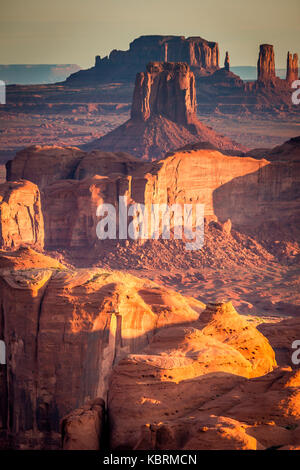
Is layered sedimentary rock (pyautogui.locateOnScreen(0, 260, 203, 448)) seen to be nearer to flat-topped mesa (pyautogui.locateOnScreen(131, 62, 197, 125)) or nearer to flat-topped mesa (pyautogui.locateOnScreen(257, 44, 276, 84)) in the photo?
flat-topped mesa (pyautogui.locateOnScreen(131, 62, 197, 125))

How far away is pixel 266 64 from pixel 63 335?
447 feet

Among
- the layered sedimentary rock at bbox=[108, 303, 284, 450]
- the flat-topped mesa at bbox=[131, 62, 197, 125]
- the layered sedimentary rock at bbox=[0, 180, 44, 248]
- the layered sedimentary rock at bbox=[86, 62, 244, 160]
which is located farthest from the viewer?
the layered sedimentary rock at bbox=[86, 62, 244, 160]

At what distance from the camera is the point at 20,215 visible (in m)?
50.6

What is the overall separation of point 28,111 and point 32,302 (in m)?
138

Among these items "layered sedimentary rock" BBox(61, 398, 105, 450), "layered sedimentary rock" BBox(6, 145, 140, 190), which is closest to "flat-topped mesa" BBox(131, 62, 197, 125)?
"layered sedimentary rock" BBox(6, 145, 140, 190)

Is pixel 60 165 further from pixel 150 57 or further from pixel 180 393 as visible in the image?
pixel 150 57

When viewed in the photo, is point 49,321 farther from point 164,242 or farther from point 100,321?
point 164,242

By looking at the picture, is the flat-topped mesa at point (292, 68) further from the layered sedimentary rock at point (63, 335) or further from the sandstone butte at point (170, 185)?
the layered sedimentary rock at point (63, 335)

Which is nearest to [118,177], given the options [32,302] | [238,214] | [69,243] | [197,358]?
[69,243]

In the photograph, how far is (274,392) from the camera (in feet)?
59.1

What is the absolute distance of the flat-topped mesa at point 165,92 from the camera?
10744cm

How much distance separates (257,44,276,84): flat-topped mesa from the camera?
150 meters

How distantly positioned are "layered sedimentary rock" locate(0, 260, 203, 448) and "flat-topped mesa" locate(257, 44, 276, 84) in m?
130

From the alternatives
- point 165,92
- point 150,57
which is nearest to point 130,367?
point 165,92
